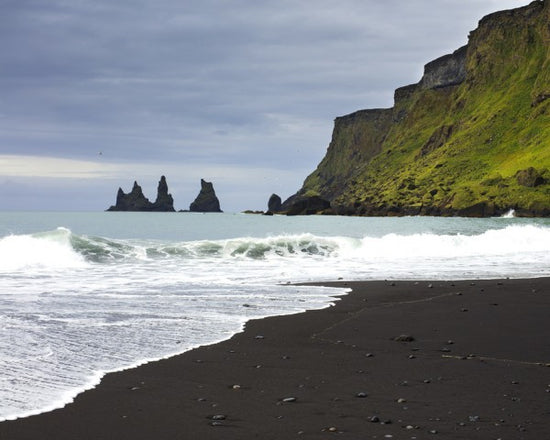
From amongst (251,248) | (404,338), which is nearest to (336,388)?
(404,338)

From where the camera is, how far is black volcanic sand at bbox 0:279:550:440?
6254 millimetres

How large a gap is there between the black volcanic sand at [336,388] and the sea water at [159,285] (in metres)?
0.72

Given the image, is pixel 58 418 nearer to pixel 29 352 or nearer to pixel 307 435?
pixel 307 435

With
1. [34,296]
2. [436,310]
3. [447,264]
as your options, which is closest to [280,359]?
[436,310]

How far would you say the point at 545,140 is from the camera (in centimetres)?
17250

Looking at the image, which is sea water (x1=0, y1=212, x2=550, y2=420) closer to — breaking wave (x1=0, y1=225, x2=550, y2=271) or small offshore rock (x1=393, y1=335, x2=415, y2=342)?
breaking wave (x1=0, y1=225, x2=550, y2=271)

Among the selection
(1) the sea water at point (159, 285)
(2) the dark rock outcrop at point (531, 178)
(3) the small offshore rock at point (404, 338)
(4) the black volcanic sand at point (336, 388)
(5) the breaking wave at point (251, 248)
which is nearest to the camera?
(4) the black volcanic sand at point (336, 388)

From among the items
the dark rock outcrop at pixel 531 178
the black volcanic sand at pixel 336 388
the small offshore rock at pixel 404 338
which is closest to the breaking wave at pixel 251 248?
the black volcanic sand at pixel 336 388

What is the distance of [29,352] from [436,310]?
29.1 feet

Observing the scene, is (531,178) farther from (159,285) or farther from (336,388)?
(336,388)

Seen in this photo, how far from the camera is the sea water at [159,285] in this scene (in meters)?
9.47

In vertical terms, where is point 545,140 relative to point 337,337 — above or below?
above

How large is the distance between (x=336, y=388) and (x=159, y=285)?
549 inches

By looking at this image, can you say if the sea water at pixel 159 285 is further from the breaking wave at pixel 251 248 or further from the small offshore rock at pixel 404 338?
the small offshore rock at pixel 404 338
